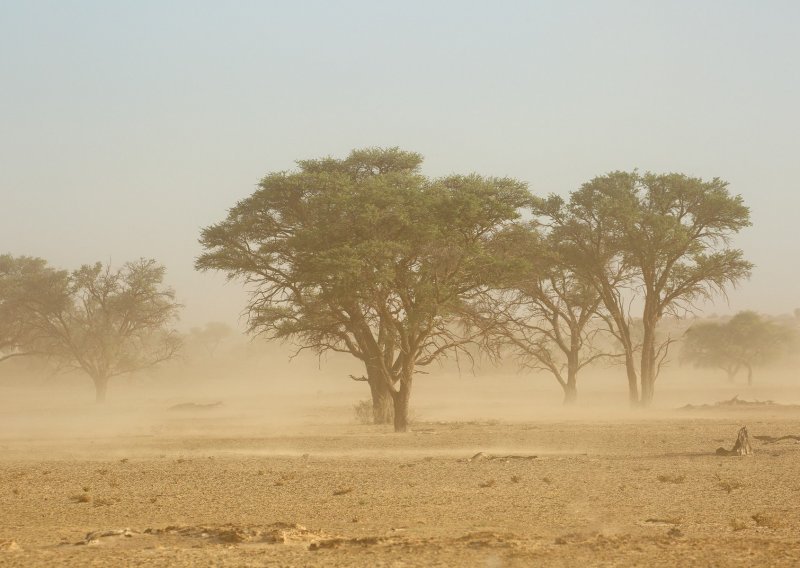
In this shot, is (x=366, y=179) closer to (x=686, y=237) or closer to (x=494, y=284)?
(x=494, y=284)

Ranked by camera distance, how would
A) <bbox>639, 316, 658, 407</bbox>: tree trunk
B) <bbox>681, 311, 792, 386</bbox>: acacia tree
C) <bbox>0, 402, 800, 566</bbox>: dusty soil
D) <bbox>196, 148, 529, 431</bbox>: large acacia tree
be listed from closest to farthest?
<bbox>0, 402, 800, 566</bbox>: dusty soil < <bbox>196, 148, 529, 431</bbox>: large acacia tree < <bbox>639, 316, 658, 407</bbox>: tree trunk < <bbox>681, 311, 792, 386</bbox>: acacia tree

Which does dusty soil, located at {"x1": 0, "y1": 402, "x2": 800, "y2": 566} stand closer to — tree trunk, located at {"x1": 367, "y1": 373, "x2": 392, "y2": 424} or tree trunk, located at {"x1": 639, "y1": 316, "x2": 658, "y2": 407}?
tree trunk, located at {"x1": 367, "y1": 373, "x2": 392, "y2": 424}

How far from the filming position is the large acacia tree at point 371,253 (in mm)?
31016

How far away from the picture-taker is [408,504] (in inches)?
586

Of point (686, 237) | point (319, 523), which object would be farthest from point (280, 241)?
point (319, 523)

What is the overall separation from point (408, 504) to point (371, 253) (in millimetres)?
15962

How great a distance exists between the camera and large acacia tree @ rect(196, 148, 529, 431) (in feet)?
102

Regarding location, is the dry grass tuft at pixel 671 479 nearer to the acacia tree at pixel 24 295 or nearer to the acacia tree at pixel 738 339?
the acacia tree at pixel 24 295

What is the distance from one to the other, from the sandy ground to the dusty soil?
39 millimetres

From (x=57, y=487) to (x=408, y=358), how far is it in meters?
16.5

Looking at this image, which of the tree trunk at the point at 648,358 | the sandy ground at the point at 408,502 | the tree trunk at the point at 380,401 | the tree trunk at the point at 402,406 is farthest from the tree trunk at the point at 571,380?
the sandy ground at the point at 408,502

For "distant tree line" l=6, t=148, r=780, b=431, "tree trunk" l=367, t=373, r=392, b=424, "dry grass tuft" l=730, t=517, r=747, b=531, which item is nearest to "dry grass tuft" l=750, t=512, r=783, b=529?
"dry grass tuft" l=730, t=517, r=747, b=531

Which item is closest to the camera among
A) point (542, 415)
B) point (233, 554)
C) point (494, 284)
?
point (233, 554)

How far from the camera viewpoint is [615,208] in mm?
42500
